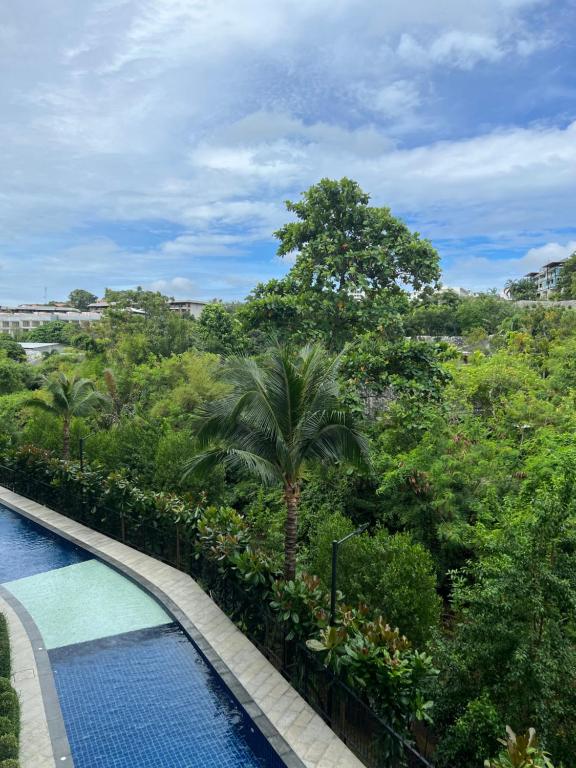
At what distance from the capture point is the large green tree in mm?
15875

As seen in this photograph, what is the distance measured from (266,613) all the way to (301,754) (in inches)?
99.3

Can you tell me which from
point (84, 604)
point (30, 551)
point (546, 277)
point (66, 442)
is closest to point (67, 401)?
point (66, 442)

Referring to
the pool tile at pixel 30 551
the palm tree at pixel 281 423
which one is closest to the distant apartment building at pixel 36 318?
the pool tile at pixel 30 551

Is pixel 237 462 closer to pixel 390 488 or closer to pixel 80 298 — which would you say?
pixel 390 488

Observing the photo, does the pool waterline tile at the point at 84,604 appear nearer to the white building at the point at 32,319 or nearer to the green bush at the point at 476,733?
the green bush at the point at 476,733

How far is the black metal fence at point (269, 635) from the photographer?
7039 mm

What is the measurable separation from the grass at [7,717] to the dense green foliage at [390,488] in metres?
3.94

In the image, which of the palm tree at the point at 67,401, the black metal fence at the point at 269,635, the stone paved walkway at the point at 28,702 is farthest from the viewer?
the palm tree at the point at 67,401

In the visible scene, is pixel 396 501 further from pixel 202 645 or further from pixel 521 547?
pixel 521 547

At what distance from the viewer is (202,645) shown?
33.4 ft

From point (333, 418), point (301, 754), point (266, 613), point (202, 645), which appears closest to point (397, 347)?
point (333, 418)

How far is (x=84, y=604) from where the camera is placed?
12.0 m

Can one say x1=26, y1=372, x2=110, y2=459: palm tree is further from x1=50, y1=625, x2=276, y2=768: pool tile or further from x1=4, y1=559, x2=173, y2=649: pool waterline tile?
x1=50, y1=625, x2=276, y2=768: pool tile

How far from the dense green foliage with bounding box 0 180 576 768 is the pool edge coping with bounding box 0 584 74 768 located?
3.49 meters
